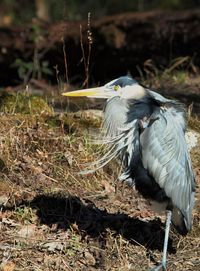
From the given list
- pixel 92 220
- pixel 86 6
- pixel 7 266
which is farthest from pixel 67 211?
pixel 86 6

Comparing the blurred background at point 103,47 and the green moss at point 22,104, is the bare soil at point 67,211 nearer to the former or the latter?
the green moss at point 22,104

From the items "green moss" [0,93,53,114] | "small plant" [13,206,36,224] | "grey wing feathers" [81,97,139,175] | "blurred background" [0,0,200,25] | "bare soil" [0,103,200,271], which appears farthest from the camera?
"blurred background" [0,0,200,25]

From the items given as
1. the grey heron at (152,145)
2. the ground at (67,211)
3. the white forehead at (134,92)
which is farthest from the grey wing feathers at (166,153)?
the ground at (67,211)

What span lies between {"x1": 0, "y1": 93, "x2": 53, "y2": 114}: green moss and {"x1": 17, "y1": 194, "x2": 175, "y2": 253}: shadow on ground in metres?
1.25

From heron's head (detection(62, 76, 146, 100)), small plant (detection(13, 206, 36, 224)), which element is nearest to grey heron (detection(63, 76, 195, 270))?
heron's head (detection(62, 76, 146, 100))

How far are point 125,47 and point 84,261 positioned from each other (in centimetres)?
484

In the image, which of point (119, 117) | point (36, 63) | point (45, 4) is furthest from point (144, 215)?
point (45, 4)

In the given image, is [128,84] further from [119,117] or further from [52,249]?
[52,249]

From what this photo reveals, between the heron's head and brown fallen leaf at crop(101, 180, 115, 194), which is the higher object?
the heron's head

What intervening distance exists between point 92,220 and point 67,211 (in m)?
0.21

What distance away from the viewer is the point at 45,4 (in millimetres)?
14414

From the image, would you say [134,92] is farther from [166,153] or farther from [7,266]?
[7,266]

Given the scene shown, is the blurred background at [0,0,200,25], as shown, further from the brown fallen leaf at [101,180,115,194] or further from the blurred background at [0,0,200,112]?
the brown fallen leaf at [101,180,115,194]

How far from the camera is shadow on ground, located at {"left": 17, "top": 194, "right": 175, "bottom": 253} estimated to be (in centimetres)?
492
